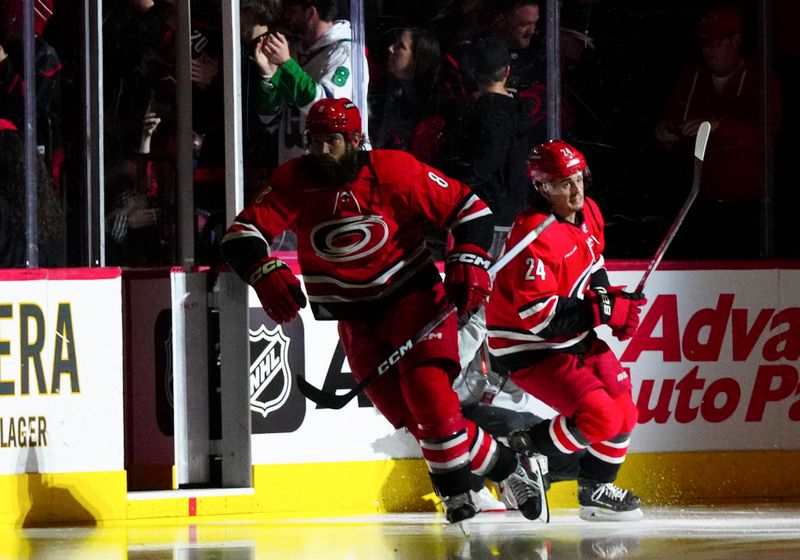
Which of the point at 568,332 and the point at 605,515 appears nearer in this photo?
the point at 568,332

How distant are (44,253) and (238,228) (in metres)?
1.12

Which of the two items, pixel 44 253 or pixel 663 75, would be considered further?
pixel 663 75

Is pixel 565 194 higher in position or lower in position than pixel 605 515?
higher

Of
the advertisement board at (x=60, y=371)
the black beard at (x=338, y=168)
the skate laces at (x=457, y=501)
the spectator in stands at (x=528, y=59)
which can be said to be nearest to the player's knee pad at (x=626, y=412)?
the skate laces at (x=457, y=501)

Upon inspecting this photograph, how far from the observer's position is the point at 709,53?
686 cm

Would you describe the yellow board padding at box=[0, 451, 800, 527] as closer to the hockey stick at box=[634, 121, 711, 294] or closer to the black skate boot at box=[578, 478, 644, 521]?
the black skate boot at box=[578, 478, 644, 521]

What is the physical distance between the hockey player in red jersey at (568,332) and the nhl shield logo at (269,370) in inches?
33.4

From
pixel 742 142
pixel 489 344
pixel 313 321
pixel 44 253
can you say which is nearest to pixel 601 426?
pixel 489 344

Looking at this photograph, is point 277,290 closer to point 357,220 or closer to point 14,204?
point 357,220

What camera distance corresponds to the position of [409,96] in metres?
6.48

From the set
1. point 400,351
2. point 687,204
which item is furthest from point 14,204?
point 687,204

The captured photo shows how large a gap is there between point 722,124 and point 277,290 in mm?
2427

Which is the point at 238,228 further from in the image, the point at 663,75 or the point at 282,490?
the point at 663,75

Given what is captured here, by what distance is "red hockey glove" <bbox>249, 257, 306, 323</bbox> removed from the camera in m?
5.33
